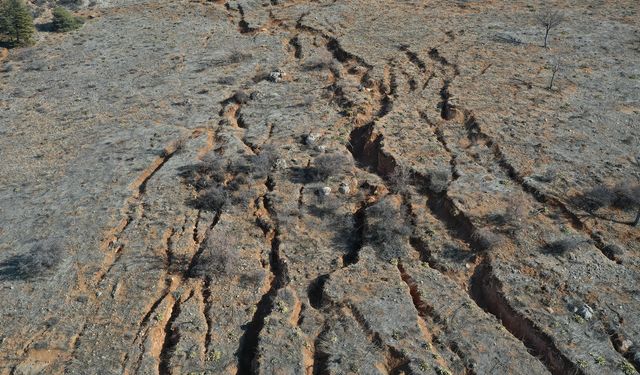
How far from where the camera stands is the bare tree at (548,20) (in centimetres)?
2652

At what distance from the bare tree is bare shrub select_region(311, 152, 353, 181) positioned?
13.9 metres

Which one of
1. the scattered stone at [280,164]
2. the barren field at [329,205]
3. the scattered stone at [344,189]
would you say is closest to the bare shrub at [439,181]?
the barren field at [329,205]

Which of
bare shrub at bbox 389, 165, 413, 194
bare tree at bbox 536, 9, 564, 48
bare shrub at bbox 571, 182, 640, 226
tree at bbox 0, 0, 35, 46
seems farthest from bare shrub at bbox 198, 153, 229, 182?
tree at bbox 0, 0, 35, 46

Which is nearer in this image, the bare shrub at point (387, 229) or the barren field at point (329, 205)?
the barren field at point (329, 205)

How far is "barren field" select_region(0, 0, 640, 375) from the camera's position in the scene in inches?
485

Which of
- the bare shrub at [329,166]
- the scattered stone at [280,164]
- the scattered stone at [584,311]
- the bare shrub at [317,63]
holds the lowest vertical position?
the scattered stone at [584,311]

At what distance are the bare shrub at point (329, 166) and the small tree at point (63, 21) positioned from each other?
21401mm

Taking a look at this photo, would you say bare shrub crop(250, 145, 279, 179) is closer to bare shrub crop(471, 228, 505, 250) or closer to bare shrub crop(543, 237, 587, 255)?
bare shrub crop(471, 228, 505, 250)

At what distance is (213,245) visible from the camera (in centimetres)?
1479

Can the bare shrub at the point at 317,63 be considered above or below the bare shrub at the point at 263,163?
above

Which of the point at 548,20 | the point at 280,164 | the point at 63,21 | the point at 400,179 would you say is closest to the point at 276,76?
the point at 280,164

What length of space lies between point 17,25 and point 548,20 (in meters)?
28.3

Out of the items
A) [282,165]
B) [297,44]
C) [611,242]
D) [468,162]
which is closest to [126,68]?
[297,44]

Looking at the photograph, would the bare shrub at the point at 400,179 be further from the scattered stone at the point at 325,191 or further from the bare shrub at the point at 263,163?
the bare shrub at the point at 263,163
